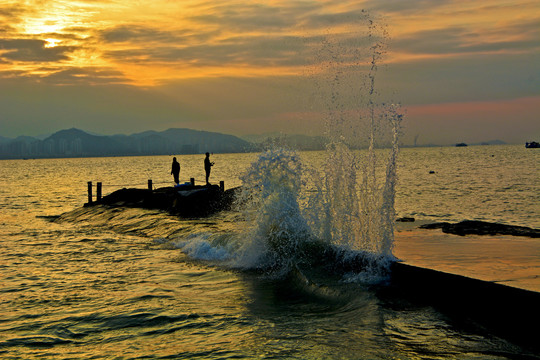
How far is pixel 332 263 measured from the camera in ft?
43.6

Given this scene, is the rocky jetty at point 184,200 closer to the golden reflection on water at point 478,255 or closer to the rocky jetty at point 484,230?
the rocky jetty at point 484,230

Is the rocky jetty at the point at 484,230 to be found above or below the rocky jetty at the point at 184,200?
above

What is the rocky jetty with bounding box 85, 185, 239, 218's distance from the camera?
2823cm

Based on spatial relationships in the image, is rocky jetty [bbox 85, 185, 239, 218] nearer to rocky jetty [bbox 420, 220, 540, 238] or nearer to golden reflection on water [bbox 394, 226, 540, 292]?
rocky jetty [bbox 420, 220, 540, 238]

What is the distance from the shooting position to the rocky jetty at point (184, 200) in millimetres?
28234

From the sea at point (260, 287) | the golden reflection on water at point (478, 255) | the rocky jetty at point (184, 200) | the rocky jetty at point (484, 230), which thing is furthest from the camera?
the rocky jetty at point (184, 200)

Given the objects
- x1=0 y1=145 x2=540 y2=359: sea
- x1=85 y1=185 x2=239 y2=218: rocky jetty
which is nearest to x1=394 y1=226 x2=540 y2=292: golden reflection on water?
x1=0 y1=145 x2=540 y2=359: sea

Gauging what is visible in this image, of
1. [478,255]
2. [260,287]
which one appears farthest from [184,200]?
[478,255]

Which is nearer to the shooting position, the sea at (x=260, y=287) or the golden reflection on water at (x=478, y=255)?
the sea at (x=260, y=287)

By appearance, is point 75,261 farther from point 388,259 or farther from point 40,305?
point 388,259

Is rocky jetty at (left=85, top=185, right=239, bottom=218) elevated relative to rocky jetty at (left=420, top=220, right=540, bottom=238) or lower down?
lower down

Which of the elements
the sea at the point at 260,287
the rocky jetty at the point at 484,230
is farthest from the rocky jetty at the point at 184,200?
the rocky jetty at the point at 484,230

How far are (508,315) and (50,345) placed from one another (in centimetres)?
783

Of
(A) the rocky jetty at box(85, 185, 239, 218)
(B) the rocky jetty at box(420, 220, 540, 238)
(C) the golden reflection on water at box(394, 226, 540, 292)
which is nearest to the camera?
(C) the golden reflection on water at box(394, 226, 540, 292)
